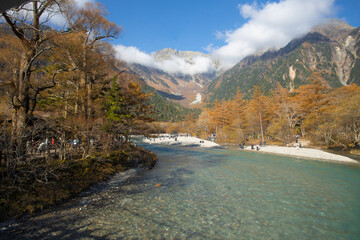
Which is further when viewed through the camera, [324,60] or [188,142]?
[324,60]

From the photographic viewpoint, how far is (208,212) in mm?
7367

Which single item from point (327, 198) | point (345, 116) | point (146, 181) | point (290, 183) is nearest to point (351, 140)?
point (345, 116)

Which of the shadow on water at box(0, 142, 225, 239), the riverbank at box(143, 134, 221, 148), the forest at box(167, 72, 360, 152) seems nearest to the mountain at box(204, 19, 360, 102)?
the forest at box(167, 72, 360, 152)

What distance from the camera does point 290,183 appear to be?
38.4 feet

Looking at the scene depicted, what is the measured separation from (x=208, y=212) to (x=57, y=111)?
49.7 ft

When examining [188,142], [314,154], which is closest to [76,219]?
[314,154]

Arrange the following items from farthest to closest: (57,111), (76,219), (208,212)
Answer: (57,111) → (208,212) → (76,219)

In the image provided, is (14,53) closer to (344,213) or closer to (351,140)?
(344,213)

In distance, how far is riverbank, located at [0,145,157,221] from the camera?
6496mm

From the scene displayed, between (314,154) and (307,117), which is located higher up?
(307,117)

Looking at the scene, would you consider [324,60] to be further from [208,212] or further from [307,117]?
[208,212]

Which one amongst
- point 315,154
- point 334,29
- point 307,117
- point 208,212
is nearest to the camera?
point 208,212

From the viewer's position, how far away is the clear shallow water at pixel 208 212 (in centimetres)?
584

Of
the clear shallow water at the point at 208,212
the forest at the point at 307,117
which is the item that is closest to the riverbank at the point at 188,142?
the forest at the point at 307,117
